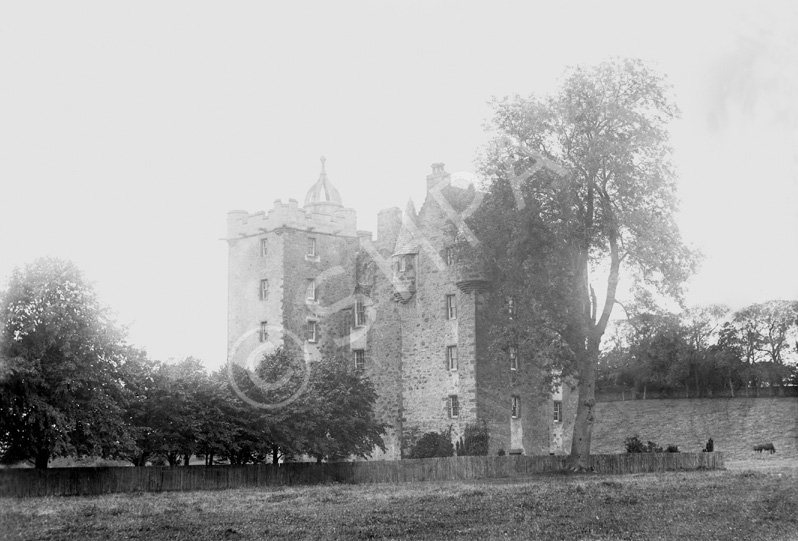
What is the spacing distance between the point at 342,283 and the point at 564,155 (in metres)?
17.3

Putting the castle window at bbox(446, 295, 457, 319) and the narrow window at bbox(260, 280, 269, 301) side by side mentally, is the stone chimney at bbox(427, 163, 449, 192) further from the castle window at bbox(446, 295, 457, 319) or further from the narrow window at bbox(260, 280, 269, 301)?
the narrow window at bbox(260, 280, 269, 301)

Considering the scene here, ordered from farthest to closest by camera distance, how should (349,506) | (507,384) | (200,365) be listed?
1. (507,384)
2. (200,365)
3. (349,506)

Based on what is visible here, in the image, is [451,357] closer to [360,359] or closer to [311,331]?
[360,359]

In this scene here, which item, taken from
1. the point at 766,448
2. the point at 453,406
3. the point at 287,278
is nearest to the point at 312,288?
the point at 287,278

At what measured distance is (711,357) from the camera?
91.9 m

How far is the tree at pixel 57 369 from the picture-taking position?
120ft

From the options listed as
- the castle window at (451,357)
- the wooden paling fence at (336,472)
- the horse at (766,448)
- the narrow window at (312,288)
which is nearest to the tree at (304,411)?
the wooden paling fence at (336,472)

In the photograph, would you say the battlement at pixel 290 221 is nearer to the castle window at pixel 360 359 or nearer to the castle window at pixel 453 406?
the castle window at pixel 360 359

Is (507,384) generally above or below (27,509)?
above

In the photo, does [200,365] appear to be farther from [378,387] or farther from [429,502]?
[429,502]

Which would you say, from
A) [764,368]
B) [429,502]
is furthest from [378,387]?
[764,368]

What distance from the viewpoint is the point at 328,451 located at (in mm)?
48406

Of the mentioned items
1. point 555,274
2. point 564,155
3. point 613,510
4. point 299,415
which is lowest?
point 613,510

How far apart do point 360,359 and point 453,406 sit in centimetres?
742
